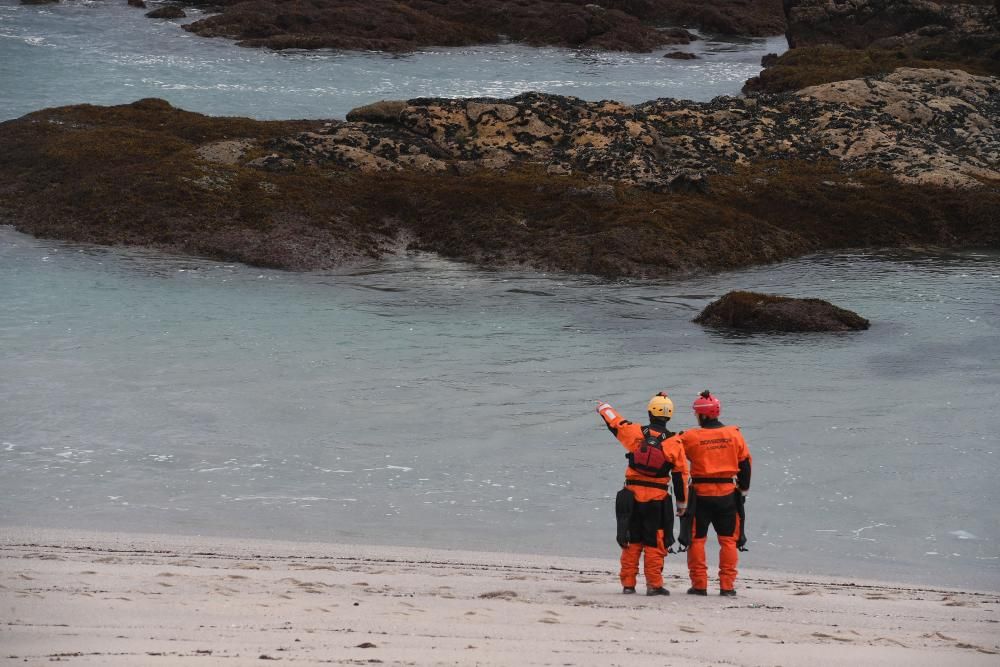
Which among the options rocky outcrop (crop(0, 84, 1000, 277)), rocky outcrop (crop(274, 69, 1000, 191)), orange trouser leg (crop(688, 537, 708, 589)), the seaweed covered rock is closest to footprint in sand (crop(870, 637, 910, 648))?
orange trouser leg (crop(688, 537, 708, 589))

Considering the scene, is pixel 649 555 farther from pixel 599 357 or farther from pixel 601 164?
pixel 601 164

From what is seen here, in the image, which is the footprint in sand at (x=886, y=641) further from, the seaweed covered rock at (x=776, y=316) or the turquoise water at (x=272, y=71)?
the turquoise water at (x=272, y=71)

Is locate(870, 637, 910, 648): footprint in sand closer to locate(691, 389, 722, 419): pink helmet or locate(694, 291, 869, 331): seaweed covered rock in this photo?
locate(691, 389, 722, 419): pink helmet

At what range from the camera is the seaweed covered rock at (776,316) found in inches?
801

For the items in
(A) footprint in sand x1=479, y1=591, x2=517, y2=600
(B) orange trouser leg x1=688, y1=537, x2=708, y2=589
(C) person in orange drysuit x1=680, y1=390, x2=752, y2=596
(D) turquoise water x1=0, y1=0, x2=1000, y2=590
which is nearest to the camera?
(A) footprint in sand x1=479, y1=591, x2=517, y2=600

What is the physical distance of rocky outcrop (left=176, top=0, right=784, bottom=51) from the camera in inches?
2159

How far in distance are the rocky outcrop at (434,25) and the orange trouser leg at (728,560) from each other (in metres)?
45.8

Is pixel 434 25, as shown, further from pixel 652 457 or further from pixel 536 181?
pixel 652 457

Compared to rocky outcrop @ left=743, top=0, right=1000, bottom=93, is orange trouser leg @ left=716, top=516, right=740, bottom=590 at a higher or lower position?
lower

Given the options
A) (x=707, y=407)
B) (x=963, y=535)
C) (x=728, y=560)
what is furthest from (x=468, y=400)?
(x=728, y=560)

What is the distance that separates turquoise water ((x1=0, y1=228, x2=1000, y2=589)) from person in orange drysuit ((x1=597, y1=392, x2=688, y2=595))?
1640 mm

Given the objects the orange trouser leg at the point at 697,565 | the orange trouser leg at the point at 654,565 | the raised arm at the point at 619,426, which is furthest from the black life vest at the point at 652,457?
the orange trouser leg at the point at 697,565

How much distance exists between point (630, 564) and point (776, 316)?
11.0 m

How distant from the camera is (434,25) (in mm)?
57344
